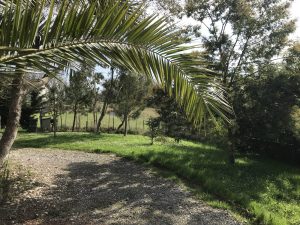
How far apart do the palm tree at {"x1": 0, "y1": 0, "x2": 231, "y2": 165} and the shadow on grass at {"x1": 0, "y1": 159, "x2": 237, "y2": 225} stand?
5.36 meters

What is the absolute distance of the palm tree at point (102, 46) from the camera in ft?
8.32

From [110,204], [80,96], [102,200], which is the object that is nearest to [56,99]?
[80,96]

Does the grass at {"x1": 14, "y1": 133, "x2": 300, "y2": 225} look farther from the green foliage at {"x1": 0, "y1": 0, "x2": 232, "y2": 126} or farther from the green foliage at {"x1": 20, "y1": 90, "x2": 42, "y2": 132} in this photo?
the green foliage at {"x1": 20, "y1": 90, "x2": 42, "y2": 132}

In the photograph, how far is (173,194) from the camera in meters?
9.98

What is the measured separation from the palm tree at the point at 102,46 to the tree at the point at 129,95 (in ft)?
70.9

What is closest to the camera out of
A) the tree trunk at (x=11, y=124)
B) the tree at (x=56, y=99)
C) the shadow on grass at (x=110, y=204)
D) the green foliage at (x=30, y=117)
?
the shadow on grass at (x=110, y=204)

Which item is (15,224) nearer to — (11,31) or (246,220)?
(246,220)

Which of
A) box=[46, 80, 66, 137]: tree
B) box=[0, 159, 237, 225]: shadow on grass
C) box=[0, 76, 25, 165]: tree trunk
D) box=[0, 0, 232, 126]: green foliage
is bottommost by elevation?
box=[0, 159, 237, 225]: shadow on grass

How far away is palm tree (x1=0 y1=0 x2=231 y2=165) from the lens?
2.54m

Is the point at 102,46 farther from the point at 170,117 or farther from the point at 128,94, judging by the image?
the point at 128,94

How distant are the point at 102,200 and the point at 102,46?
700 centimetres

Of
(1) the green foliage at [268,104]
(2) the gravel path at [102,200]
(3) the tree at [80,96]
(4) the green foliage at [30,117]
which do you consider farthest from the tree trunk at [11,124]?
(4) the green foliage at [30,117]

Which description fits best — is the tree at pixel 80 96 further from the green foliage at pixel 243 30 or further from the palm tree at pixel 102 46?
the palm tree at pixel 102 46

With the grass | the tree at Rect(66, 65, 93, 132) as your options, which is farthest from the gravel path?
the tree at Rect(66, 65, 93, 132)
